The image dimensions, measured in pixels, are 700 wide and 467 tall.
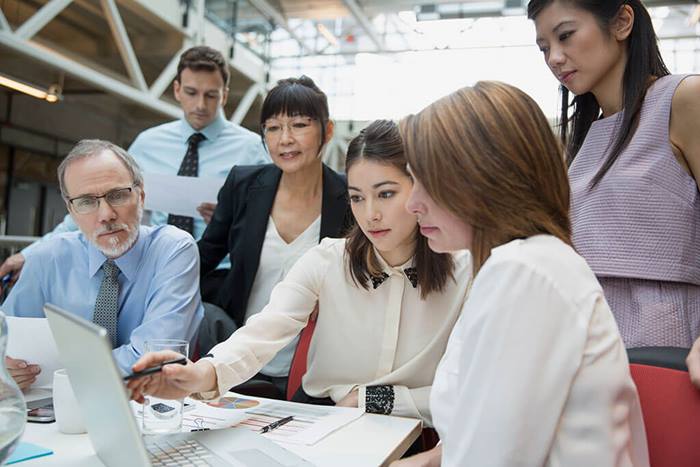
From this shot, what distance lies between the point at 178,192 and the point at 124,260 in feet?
2.63

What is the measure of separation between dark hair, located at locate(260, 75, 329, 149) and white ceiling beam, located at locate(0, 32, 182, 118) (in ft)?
13.1

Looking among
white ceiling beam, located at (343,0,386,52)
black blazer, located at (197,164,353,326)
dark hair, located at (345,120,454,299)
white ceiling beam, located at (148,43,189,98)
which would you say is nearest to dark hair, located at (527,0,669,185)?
dark hair, located at (345,120,454,299)

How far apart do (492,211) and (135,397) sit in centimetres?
76

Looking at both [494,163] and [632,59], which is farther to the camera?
[632,59]

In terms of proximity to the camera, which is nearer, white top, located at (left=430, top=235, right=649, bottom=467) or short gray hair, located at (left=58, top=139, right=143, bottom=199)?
white top, located at (left=430, top=235, right=649, bottom=467)

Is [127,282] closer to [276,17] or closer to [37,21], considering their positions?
[37,21]

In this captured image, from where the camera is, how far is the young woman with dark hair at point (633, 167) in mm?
1457

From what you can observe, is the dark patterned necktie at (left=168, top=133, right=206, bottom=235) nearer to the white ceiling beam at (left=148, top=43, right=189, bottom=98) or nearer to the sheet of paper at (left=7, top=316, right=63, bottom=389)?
the sheet of paper at (left=7, top=316, right=63, bottom=389)

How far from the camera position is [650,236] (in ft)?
4.91

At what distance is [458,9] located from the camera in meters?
9.21

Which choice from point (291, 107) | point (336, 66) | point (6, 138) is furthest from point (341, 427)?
point (336, 66)

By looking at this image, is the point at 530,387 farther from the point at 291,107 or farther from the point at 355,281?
the point at 291,107

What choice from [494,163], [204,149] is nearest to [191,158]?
[204,149]

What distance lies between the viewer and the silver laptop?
31.9 inches
